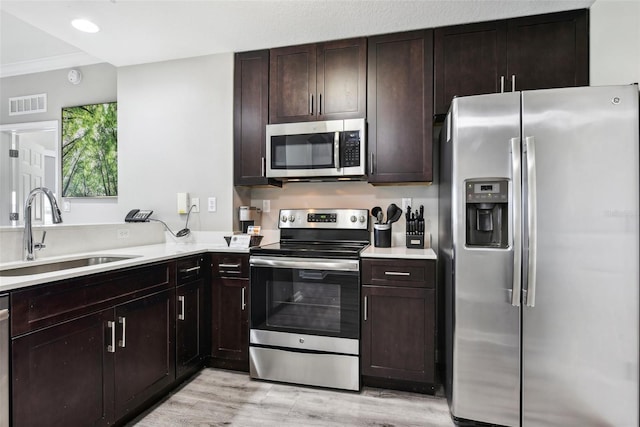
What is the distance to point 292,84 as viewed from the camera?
2793mm

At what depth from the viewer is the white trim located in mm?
3467

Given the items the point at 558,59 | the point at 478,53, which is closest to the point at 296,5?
the point at 478,53

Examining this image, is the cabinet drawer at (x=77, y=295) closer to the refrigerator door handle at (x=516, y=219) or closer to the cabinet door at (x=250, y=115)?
the cabinet door at (x=250, y=115)

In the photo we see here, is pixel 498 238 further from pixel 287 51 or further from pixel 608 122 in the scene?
pixel 287 51

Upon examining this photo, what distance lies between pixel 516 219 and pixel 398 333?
3.39 feet

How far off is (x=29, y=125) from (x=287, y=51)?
3.03 metres

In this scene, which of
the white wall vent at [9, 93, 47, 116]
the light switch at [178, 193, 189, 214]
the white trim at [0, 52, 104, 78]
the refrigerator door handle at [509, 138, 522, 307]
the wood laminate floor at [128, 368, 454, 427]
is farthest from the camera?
the white wall vent at [9, 93, 47, 116]

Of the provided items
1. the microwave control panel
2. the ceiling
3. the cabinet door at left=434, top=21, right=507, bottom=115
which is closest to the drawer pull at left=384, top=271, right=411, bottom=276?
the microwave control panel

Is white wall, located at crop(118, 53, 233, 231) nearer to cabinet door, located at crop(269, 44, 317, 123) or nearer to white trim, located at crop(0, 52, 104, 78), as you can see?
cabinet door, located at crop(269, 44, 317, 123)

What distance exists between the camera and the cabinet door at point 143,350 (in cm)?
181

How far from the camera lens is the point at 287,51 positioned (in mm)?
2799

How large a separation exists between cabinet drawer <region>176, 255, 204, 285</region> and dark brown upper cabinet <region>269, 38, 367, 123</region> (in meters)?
1.27

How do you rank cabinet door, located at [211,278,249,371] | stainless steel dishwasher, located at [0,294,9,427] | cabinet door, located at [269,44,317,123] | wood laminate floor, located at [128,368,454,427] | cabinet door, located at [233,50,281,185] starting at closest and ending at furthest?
stainless steel dishwasher, located at [0,294,9,427] → wood laminate floor, located at [128,368,454,427] → cabinet door, located at [211,278,249,371] → cabinet door, located at [269,44,317,123] → cabinet door, located at [233,50,281,185]

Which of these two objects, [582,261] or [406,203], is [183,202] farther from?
[582,261]
